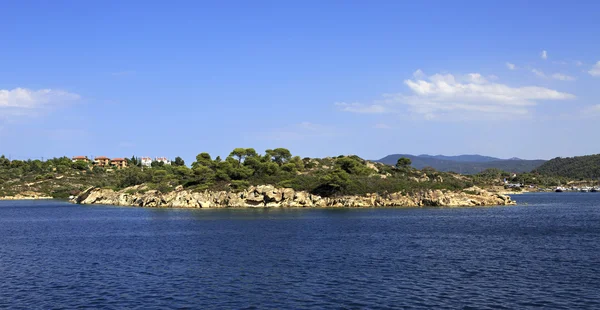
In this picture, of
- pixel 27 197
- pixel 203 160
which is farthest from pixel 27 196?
pixel 203 160

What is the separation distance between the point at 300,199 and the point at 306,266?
77.0 metres

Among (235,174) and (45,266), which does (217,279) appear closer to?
(45,266)

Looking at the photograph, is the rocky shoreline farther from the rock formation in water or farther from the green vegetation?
the rock formation in water

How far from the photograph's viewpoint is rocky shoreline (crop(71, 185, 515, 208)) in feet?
380

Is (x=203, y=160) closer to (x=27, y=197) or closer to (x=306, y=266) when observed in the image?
(x=27, y=197)

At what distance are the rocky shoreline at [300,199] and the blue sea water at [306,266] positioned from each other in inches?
1565

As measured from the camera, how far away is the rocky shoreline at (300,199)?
116 m

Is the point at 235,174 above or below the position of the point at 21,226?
above

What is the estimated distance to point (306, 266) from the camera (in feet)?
139

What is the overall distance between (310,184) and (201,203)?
26.7 meters

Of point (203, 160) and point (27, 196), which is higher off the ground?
point (203, 160)

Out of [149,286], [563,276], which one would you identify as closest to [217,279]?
[149,286]

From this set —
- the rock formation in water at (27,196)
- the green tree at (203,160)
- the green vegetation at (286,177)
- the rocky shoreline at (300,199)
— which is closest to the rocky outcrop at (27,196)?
the rock formation in water at (27,196)

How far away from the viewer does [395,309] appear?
2908 centimetres
